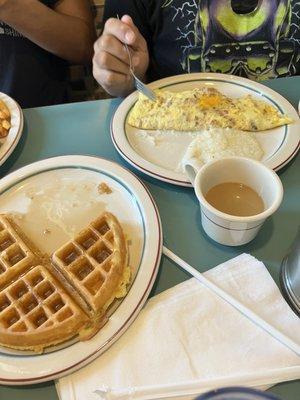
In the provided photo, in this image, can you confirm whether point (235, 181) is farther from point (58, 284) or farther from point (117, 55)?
point (117, 55)

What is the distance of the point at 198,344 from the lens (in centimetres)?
65

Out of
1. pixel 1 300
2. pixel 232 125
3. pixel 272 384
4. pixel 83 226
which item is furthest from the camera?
pixel 232 125

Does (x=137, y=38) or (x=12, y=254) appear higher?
(x=137, y=38)

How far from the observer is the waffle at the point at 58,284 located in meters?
0.66

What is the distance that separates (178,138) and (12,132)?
0.40 meters

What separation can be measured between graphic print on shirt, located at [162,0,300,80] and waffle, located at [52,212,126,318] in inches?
23.8

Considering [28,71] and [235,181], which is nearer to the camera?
[235,181]

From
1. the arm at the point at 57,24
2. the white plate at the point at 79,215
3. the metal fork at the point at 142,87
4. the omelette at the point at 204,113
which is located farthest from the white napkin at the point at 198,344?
the arm at the point at 57,24

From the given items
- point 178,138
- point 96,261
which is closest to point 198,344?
point 96,261

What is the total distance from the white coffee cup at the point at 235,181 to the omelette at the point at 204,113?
23 centimetres

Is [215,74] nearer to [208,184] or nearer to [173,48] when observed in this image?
[173,48]

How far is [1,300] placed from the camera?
715 mm

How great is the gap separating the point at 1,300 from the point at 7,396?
0.52 ft

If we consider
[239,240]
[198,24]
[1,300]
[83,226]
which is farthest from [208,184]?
[198,24]
